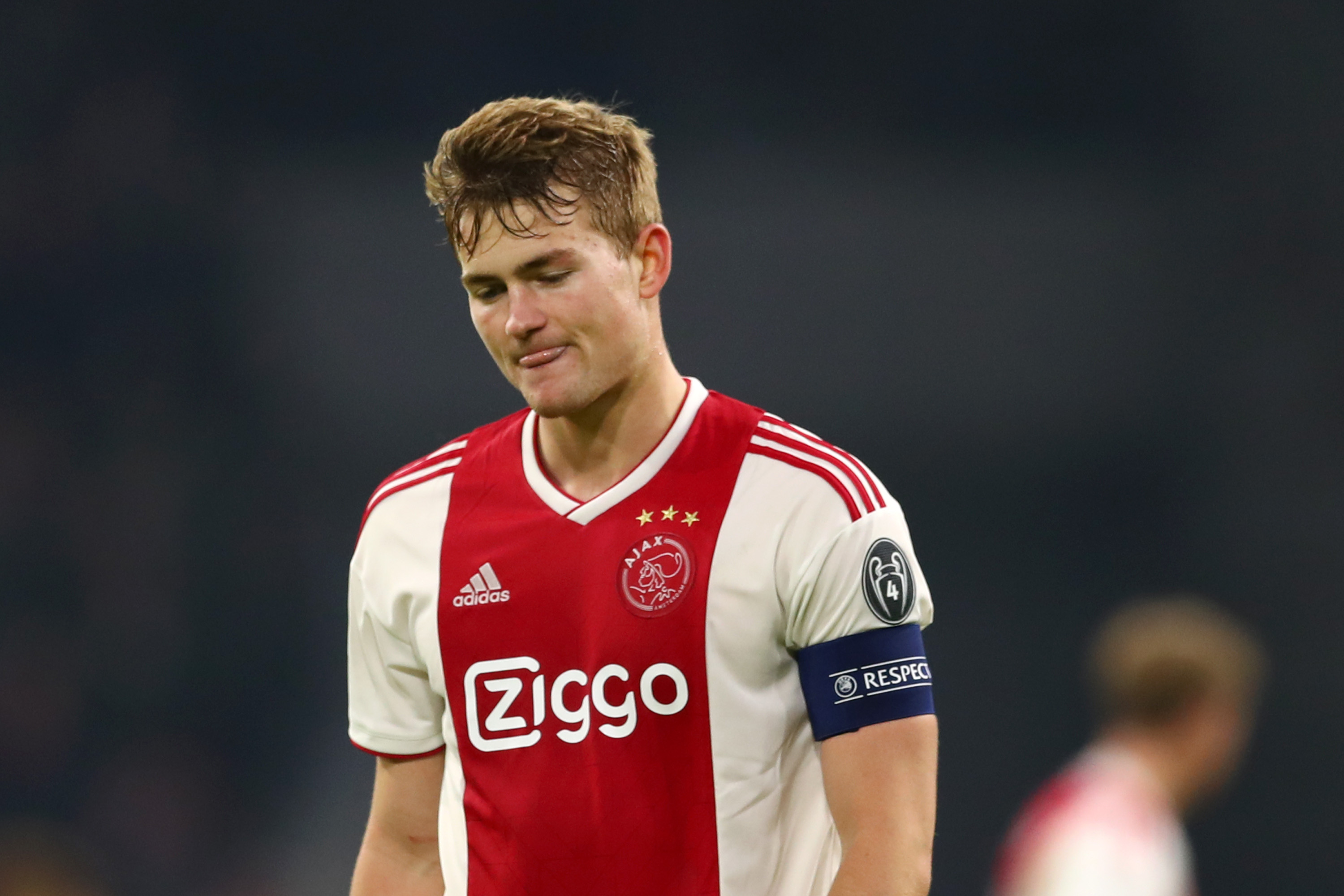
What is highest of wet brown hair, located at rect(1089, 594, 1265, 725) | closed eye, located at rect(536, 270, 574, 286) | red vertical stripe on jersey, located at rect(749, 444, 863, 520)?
closed eye, located at rect(536, 270, 574, 286)

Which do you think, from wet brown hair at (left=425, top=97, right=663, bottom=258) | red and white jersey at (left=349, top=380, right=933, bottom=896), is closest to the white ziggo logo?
red and white jersey at (left=349, top=380, right=933, bottom=896)

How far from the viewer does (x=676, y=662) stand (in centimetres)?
190

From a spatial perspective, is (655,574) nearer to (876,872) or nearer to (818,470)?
(818,470)

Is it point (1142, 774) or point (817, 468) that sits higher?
point (817, 468)

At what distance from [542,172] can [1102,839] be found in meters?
1.92

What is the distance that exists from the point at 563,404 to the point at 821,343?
4708 millimetres

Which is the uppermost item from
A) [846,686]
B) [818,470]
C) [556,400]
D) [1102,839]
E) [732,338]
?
[732,338]

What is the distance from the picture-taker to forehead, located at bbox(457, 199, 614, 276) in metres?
1.90

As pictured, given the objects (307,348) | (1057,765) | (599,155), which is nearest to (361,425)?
(307,348)

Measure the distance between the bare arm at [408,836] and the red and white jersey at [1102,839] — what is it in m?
1.46

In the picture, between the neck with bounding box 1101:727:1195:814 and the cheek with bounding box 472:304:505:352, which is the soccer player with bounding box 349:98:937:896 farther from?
the neck with bounding box 1101:727:1195:814

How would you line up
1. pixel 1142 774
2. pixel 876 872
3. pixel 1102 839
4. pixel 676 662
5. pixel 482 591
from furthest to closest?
pixel 1142 774 < pixel 1102 839 < pixel 482 591 < pixel 676 662 < pixel 876 872

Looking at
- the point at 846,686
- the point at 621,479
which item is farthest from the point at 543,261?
the point at 846,686

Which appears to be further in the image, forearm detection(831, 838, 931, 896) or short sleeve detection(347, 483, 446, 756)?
short sleeve detection(347, 483, 446, 756)
